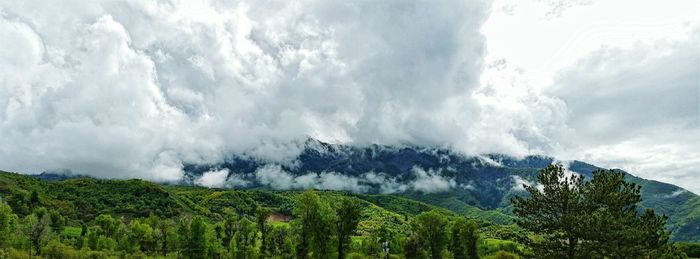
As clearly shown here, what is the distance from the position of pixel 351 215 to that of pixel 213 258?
2164 inches

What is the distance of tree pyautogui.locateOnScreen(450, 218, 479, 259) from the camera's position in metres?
150

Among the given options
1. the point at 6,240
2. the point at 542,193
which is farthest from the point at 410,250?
the point at 6,240

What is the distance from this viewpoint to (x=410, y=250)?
148375 millimetres

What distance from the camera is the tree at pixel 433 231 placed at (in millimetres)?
141500

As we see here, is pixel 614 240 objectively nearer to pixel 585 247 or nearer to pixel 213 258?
pixel 585 247

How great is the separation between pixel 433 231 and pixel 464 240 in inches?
586

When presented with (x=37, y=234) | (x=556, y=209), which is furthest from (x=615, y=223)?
(x=37, y=234)

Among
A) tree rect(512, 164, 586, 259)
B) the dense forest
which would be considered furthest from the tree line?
tree rect(512, 164, 586, 259)

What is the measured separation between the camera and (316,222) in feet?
384

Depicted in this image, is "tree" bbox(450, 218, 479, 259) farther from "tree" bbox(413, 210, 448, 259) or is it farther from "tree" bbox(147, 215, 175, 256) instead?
"tree" bbox(147, 215, 175, 256)

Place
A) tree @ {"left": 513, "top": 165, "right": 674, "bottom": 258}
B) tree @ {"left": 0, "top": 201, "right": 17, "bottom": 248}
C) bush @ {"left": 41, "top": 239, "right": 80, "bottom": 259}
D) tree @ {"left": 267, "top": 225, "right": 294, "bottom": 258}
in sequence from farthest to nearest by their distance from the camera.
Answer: tree @ {"left": 267, "top": 225, "right": 294, "bottom": 258}
tree @ {"left": 0, "top": 201, "right": 17, "bottom": 248}
bush @ {"left": 41, "top": 239, "right": 80, "bottom": 259}
tree @ {"left": 513, "top": 165, "right": 674, "bottom": 258}

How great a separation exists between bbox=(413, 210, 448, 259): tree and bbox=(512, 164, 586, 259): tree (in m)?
86.1

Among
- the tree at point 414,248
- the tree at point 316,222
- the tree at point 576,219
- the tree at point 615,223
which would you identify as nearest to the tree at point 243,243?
the tree at point 316,222

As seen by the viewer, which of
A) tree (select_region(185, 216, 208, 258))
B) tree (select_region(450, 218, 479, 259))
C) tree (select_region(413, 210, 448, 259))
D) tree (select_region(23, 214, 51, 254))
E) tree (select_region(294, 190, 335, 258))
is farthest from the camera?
tree (select_region(450, 218, 479, 259))
